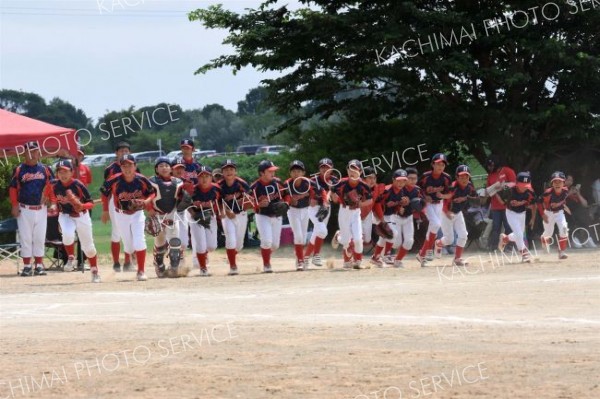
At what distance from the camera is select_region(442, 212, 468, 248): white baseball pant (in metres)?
19.6

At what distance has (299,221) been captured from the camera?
1978 cm

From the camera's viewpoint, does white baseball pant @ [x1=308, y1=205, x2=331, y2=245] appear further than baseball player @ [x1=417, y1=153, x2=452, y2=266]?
Yes

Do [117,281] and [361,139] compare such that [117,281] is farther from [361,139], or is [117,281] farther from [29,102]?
[29,102]

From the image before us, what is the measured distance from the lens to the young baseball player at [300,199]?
772 inches

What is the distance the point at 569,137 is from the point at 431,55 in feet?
11.1

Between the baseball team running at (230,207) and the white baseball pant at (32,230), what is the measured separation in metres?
0.02

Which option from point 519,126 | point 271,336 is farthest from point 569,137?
point 271,336

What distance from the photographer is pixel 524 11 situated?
25219mm

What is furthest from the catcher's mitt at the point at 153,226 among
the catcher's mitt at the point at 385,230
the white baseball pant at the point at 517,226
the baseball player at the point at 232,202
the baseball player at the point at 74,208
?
the white baseball pant at the point at 517,226

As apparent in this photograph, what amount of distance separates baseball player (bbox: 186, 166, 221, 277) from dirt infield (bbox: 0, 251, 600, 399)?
5.10ft

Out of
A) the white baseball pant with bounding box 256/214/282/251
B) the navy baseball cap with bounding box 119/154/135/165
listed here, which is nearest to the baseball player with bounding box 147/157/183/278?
the navy baseball cap with bounding box 119/154/135/165

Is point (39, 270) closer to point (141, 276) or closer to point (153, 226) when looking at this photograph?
point (153, 226)

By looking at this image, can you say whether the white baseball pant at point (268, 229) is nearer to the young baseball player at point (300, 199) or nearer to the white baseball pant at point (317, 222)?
the young baseball player at point (300, 199)

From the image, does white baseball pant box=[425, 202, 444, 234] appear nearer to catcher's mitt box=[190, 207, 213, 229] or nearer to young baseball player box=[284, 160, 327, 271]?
young baseball player box=[284, 160, 327, 271]
